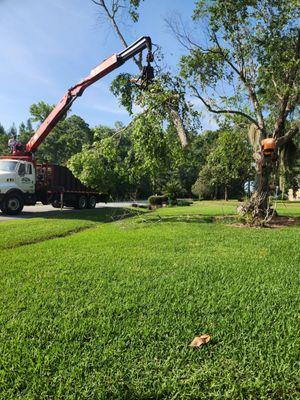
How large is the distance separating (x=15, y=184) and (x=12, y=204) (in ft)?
2.96

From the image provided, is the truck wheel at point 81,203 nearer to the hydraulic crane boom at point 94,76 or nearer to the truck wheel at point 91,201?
the truck wheel at point 91,201

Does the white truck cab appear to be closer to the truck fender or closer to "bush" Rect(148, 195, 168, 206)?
the truck fender

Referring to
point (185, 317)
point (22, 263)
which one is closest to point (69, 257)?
point (22, 263)

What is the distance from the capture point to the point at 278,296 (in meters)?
3.92

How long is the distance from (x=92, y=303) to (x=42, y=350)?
39.2 inches

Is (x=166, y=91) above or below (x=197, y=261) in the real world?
above

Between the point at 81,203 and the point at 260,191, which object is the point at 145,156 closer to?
the point at 260,191

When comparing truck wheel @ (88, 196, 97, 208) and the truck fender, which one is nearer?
the truck fender

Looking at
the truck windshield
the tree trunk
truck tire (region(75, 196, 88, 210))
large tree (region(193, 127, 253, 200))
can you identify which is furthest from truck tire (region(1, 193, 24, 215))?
the tree trunk

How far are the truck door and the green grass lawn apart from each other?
35.9 feet

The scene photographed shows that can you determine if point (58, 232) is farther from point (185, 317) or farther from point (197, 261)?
point (185, 317)

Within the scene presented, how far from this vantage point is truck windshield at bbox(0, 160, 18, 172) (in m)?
16.2

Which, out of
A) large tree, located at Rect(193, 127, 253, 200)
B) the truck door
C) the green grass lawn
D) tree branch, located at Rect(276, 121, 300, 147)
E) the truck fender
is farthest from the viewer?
the truck door

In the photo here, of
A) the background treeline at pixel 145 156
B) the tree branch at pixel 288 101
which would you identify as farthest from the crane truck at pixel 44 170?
the tree branch at pixel 288 101
